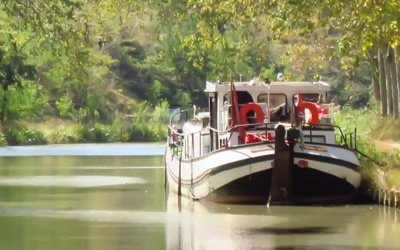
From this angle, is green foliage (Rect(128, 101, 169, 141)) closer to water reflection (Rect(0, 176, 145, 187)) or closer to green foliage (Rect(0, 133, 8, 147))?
green foliage (Rect(0, 133, 8, 147))

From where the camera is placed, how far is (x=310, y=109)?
115 feet

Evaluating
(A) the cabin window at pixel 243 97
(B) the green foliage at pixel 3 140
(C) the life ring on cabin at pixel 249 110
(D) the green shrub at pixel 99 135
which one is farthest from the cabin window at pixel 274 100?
(D) the green shrub at pixel 99 135

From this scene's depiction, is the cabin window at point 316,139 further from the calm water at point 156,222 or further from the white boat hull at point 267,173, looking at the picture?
the calm water at point 156,222

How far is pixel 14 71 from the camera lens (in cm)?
7756

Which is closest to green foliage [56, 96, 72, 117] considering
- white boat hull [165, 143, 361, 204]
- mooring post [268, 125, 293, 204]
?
white boat hull [165, 143, 361, 204]

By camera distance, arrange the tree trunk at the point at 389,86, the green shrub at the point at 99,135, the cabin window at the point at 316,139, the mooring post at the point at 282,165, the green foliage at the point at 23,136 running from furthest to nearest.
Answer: the green shrub at the point at 99,135
the green foliage at the point at 23,136
the tree trunk at the point at 389,86
the cabin window at the point at 316,139
the mooring post at the point at 282,165

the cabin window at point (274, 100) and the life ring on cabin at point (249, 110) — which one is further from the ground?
the cabin window at point (274, 100)

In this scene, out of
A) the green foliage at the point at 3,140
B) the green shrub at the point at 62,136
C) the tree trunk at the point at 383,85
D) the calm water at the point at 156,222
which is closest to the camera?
the calm water at the point at 156,222

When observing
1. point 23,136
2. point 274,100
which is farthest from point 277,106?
point 23,136

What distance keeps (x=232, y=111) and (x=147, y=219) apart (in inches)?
196

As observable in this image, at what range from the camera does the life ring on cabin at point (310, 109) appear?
34938 mm

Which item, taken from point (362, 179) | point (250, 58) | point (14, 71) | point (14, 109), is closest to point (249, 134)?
point (362, 179)

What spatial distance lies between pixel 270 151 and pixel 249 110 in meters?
2.48

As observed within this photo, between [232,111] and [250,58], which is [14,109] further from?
[232,111]
